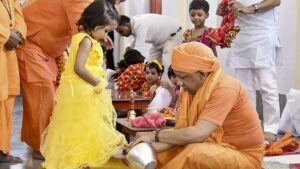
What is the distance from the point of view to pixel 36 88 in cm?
399

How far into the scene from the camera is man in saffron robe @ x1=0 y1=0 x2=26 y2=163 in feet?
12.0

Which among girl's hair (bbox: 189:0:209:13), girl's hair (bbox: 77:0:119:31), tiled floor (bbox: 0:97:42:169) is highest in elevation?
girl's hair (bbox: 77:0:119:31)

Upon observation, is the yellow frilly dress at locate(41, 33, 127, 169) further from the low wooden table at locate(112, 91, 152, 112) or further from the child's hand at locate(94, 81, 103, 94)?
the low wooden table at locate(112, 91, 152, 112)

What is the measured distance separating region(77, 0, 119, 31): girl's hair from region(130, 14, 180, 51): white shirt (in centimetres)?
251

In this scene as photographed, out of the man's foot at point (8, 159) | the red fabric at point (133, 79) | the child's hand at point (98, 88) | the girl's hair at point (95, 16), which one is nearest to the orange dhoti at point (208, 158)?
the child's hand at point (98, 88)

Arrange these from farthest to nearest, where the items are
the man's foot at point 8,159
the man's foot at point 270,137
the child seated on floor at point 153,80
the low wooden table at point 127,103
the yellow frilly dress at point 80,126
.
→ the child seated on floor at point 153,80, the low wooden table at point 127,103, the man's foot at point 270,137, the man's foot at point 8,159, the yellow frilly dress at point 80,126

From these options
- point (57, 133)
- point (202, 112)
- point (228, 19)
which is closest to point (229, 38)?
point (228, 19)

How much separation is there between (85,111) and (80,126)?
0.10 meters

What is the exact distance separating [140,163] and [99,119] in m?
1.17

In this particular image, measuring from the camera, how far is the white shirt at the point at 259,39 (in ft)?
15.6

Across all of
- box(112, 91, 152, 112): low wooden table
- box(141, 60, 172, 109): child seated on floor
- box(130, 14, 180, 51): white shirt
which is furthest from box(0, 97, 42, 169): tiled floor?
box(130, 14, 180, 51): white shirt

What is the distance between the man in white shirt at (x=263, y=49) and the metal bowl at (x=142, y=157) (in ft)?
7.95

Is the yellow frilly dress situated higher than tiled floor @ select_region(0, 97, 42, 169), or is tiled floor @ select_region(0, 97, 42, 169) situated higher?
the yellow frilly dress

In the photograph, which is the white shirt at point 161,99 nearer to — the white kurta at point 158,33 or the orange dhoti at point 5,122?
the white kurta at point 158,33
